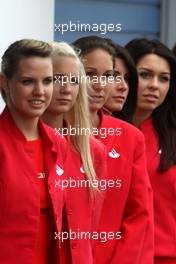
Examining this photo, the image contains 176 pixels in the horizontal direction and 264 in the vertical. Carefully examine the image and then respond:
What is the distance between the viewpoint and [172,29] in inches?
114

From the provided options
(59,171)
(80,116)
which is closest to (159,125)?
(80,116)

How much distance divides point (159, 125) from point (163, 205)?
0.19 meters

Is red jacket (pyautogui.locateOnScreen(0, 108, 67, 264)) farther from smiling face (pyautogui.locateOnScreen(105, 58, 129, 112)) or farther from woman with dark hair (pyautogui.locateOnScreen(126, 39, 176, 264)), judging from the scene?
woman with dark hair (pyautogui.locateOnScreen(126, 39, 176, 264))

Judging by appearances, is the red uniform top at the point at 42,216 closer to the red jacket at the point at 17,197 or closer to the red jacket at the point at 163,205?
the red jacket at the point at 17,197

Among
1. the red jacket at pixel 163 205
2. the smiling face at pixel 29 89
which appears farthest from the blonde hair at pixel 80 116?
the red jacket at pixel 163 205

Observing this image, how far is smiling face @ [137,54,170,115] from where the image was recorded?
2.34 metres

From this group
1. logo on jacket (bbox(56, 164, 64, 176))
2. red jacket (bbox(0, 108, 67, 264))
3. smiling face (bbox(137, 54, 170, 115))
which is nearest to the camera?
red jacket (bbox(0, 108, 67, 264))

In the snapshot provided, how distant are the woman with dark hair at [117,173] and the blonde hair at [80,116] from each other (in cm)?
9

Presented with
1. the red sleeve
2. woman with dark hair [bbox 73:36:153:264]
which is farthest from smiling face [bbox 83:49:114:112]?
the red sleeve

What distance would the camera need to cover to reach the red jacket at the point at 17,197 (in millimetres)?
1772

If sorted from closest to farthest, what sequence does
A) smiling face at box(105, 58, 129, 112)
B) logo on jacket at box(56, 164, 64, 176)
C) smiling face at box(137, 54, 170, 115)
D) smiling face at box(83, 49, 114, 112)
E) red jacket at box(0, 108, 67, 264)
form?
red jacket at box(0, 108, 67, 264) < logo on jacket at box(56, 164, 64, 176) < smiling face at box(83, 49, 114, 112) < smiling face at box(105, 58, 129, 112) < smiling face at box(137, 54, 170, 115)

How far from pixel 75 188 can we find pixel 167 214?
16.0 inches

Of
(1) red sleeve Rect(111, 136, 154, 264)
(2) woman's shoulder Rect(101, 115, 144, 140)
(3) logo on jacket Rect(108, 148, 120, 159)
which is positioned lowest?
(1) red sleeve Rect(111, 136, 154, 264)

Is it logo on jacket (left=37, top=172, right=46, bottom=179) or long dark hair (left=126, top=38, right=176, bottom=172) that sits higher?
long dark hair (left=126, top=38, right=176, bottom=172)
